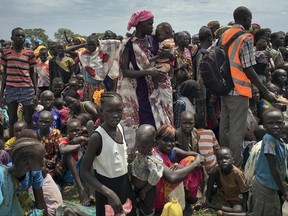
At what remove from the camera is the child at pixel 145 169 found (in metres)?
3.14

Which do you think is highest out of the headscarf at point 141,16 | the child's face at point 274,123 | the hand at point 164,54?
the headscarf at point 141,16

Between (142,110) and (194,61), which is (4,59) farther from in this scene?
(194,61)

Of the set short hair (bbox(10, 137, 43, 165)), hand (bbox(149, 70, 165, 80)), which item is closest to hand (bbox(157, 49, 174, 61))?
hand (bbox(149, 70, 165, 80))

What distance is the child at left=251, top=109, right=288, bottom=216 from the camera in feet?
10.0

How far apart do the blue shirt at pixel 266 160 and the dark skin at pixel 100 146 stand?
3.87 feet

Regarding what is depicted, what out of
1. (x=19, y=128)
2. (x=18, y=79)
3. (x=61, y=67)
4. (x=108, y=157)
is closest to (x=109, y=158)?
(x=108, y=157)

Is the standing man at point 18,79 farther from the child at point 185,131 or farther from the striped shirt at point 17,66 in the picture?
the child at point 185,131

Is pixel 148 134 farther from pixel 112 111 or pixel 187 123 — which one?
pixel 187 123

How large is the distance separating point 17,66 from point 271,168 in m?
3.96

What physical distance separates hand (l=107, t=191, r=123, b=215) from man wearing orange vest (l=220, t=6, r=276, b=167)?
88.7 inches

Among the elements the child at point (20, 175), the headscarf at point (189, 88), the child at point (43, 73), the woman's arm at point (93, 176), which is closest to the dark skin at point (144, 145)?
the woman's arm at point (93, 176)

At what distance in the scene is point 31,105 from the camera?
5.75 m

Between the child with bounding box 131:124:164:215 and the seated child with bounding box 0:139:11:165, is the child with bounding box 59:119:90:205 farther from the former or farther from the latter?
the child with bounding box 131:124:164:215

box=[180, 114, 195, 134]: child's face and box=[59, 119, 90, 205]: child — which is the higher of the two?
box=[180, 114, 195, 134]: child's face
